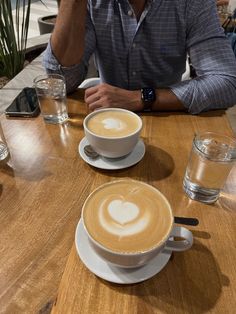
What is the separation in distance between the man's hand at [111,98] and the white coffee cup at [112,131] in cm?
12

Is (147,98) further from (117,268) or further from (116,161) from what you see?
(117,268)

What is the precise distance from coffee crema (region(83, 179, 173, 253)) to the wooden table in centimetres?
8

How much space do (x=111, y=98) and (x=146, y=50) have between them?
0.39 metres

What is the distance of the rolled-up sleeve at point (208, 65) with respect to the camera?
0.90 m

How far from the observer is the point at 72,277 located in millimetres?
454

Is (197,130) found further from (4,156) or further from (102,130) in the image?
(4,156)

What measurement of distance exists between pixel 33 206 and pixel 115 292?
0.26 meters

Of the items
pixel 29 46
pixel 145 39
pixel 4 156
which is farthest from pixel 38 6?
pixel 4 156

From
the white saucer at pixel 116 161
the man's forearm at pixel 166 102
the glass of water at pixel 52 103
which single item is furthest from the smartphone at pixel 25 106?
the man's forearm at pixel 166 102

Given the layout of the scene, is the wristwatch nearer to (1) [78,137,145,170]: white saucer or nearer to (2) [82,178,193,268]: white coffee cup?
(1) [78,137,145,170]: white saucer

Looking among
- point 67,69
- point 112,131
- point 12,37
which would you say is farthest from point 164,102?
point 12,37

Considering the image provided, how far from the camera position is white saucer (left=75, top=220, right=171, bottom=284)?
0.44m

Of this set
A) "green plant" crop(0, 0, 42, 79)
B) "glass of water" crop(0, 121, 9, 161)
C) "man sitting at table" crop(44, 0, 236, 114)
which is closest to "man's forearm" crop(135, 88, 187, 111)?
"man sitting at table" crop(44, 0, 236, 114)

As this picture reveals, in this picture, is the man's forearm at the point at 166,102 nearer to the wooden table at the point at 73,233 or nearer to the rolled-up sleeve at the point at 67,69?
the wooden table at the point at 73,233
